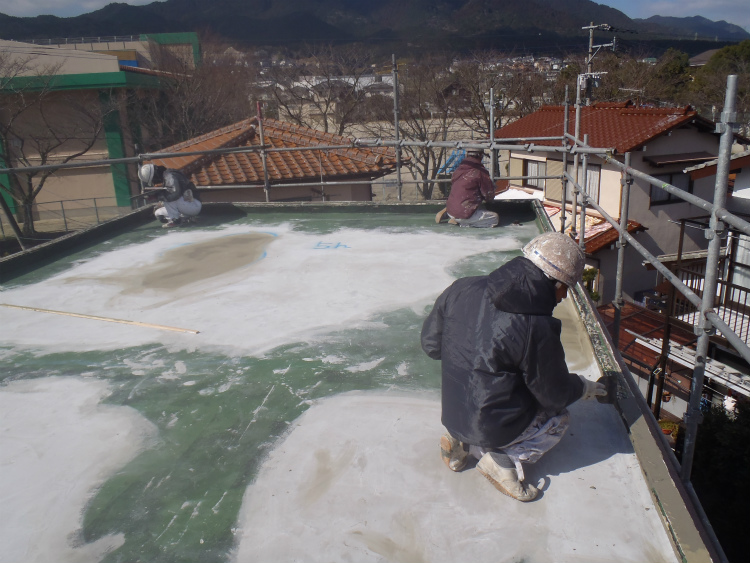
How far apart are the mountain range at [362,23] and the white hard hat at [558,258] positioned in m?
59.3

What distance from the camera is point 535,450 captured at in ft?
7.65

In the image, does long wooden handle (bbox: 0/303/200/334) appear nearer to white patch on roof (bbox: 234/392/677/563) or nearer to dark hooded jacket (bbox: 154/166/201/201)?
white patch on roof (bbox: 234/392/677/563)

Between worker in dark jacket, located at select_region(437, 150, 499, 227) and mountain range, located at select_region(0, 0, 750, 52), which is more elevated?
mountain range, located at select_region(0, 0, 750, 52)

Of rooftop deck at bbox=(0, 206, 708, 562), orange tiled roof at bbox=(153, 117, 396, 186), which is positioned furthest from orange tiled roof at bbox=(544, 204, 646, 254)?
rooftop deck at bbox=(0, 206, 708, 562)

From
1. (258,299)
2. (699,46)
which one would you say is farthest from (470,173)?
(699,46)

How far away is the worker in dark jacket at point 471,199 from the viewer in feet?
21.4

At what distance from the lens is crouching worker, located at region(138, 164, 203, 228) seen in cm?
691

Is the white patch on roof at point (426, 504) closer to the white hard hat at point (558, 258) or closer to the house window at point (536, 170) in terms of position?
the white hard hat at point (558, 258)

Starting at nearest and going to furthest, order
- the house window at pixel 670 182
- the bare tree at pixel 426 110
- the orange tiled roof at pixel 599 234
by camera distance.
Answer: the orange tiled roof at pixel 599 234
the house window at pixel 670 182
the bare tree at pixel 426 110

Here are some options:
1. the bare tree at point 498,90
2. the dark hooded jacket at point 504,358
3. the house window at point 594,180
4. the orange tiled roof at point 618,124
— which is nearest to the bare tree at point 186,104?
the bare tree at point 498,90

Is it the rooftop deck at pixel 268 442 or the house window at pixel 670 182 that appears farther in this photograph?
the house window at pixel 670 182

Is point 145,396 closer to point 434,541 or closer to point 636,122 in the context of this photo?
point 434,541

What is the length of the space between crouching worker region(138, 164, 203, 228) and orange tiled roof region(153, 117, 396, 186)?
5063 mm

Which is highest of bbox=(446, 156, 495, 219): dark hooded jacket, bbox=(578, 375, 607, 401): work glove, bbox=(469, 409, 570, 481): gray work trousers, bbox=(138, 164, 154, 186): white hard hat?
bbox=(138, 164, 154, 186): white hard hat
